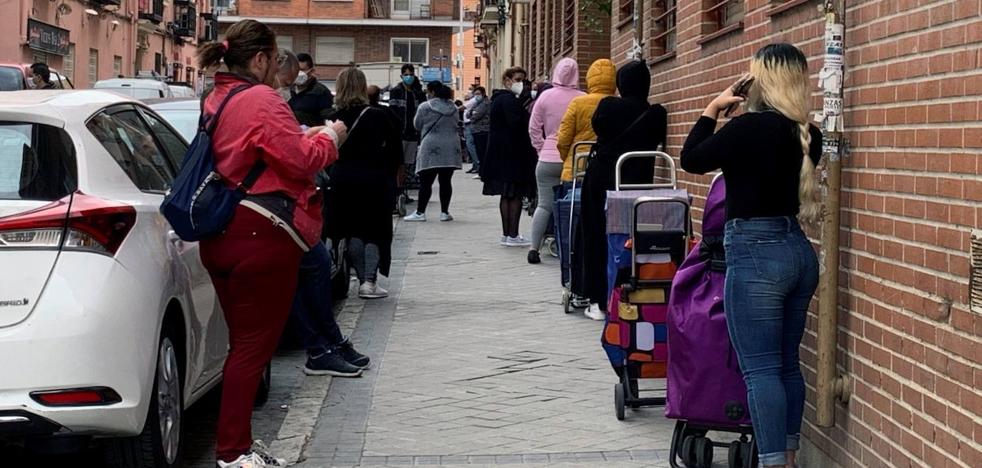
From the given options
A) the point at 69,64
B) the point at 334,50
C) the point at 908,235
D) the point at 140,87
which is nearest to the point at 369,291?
the point at 908,235

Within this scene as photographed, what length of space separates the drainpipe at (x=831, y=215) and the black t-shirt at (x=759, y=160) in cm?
7

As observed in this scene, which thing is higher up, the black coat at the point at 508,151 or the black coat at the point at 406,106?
the black coat at the point at 406,106

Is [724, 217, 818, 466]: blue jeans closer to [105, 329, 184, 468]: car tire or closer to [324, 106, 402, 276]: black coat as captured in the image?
[105, 329, 184, 468]: car tire

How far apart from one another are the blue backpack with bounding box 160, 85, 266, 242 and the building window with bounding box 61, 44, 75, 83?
120ft

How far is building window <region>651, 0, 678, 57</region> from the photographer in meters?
11.0

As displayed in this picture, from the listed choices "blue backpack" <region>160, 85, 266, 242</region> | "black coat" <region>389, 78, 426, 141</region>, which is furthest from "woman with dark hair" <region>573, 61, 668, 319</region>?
"black coat" <region>389, 78, 426, 141</region>

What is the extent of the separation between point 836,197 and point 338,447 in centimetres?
252

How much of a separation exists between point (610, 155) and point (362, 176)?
2.05 m

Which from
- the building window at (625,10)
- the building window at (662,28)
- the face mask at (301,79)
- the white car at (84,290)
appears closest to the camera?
the white car at (84,290)

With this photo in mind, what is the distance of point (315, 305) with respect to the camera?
8.21 meters

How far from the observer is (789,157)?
17.3 feet

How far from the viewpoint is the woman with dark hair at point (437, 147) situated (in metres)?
17.4

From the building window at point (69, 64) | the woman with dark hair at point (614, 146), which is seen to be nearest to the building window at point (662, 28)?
the woman with dark hair at point (614, 146)

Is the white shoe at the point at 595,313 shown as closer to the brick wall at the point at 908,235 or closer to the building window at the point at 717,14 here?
the building window at the point at 717,14
